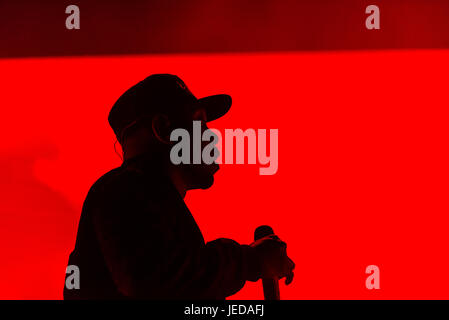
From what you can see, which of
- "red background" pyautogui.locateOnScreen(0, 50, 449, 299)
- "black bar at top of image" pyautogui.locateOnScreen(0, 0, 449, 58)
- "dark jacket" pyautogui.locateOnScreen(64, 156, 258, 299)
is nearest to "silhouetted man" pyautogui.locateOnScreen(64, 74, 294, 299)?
"dark jacket" pyautogui.locateOnScreen(64, 156, 258, 299)

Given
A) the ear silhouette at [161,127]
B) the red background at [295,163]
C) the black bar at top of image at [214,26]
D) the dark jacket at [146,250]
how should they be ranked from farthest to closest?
the black bar at top of image at [214,26]
the red background at [295,163]
the ear silhouette at [161,127]
the dark jacket at [146,250]

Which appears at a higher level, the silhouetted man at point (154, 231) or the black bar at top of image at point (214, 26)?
the black bar at top of image at point (214, 26)

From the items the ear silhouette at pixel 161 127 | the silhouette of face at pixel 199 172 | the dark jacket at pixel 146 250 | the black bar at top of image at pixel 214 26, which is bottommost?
the dark jacket at pixel 146 250

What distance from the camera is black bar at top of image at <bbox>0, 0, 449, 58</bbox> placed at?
2242 mm

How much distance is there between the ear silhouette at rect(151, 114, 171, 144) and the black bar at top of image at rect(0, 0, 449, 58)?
3.31ft

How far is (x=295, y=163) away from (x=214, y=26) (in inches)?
26.1

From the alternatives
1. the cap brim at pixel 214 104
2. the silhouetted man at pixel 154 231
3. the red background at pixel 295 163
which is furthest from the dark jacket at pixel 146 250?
the red background at pixel 295 163

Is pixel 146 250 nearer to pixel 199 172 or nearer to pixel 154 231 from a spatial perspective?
pixel 154 231

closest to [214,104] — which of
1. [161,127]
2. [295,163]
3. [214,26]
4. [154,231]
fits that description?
[161,127]

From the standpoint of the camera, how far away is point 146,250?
1163 mm

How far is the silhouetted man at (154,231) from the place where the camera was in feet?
3.84

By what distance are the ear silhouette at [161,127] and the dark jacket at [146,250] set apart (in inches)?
3.5

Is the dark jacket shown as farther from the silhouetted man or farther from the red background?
the red background

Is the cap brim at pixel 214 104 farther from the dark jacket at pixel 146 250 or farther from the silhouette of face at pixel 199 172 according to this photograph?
the dark jacket at pixel 146 250
